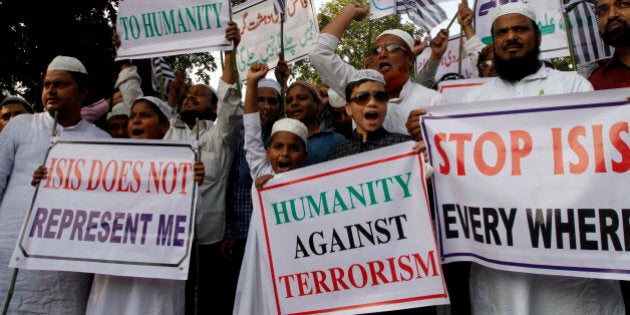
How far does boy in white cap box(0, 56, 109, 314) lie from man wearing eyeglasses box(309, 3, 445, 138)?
5.77 ft

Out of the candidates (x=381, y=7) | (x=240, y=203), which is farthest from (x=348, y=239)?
(x=381, y=7)

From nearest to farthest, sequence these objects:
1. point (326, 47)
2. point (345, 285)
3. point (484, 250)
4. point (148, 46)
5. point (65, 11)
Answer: point (484, 250), point (345, 285), point (326, 47), point (148, 46), point (65, 11)

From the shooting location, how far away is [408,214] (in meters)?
3.00

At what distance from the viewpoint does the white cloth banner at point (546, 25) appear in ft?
16.1

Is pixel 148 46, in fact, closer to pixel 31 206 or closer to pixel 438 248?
pixel 31 206

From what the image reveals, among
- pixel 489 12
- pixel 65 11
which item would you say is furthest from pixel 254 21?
pixel 65 11

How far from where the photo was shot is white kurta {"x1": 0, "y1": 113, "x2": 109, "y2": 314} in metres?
3.60

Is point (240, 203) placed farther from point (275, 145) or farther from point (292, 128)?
point (292, 128)

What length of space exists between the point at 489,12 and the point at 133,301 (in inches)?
160

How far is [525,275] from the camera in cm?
283

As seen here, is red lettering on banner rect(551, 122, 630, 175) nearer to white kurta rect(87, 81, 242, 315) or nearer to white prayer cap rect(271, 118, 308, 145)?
white prayer cap rect(271, 118, 308, 145)

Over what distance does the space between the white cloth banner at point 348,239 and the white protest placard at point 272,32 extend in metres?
2.46

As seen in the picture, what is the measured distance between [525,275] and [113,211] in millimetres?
2566

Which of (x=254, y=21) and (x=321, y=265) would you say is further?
(x=254, y=21)
